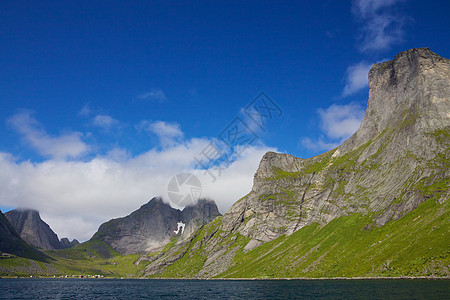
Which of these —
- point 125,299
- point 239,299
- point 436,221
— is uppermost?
point 125,299

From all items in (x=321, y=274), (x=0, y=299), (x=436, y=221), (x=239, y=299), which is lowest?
(x=321, y=274)

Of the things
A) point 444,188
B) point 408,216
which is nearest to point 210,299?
point 408,216

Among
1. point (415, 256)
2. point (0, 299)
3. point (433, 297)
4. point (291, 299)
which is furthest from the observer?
point (415, 256)

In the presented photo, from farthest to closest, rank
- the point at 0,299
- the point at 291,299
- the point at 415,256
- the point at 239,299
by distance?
the point at 415,256
the point at 0,299
the point at 239,299
the point at 291,299

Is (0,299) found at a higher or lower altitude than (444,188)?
higher

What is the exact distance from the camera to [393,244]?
17262 cm

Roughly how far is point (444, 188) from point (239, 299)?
16998 centimetres

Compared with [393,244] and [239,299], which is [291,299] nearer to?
[239,299]

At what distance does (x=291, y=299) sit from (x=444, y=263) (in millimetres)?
81516

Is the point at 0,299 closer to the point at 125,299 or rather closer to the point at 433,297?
the point at 125,299

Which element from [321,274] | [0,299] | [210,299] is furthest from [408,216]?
[0,299]

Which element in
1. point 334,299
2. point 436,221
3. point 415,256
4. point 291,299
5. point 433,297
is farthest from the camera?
point 436,221

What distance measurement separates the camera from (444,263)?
126 metres

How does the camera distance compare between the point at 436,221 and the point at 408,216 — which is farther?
the point at 408,216
